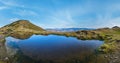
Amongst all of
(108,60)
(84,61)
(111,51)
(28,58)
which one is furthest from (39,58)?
(111,51)

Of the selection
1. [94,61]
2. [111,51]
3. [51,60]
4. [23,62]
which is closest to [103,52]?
[111,51]

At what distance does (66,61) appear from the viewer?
68438mm

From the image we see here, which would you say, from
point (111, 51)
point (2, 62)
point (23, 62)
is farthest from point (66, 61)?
point (111, 51)

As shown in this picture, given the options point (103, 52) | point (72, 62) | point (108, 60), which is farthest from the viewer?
point (103, 52)

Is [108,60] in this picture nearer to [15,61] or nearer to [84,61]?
[84,61]

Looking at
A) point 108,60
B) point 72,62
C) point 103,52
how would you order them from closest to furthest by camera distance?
1. point 72,62
2. point 108,60
3. point 103,52

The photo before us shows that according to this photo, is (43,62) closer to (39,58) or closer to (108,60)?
(39,58)

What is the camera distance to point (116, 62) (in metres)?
69.2

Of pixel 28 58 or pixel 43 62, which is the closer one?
pixel 43 62

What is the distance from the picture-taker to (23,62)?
222 ft

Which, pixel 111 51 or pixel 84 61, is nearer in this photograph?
pixel 84 61

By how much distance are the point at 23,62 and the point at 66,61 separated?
13.7 meters

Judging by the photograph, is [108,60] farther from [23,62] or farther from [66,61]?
[23,62]

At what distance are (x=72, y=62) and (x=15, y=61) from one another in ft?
60.4
